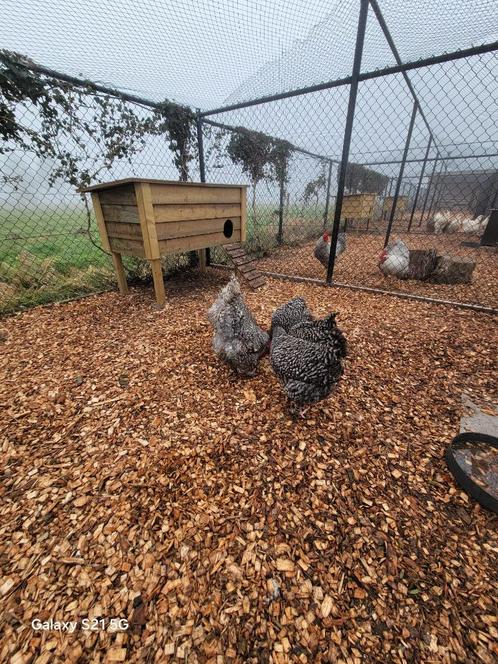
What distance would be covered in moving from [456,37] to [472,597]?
6.05 m

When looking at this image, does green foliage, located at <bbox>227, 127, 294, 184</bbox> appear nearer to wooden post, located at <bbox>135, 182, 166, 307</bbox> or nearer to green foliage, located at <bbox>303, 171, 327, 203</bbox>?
green foliage, located at <bbox>303, 171, 327, 203</bbox>

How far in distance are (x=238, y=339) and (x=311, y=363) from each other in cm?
68

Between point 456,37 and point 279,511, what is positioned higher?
point 456,37

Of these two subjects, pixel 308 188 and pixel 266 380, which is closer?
pixel 266 380

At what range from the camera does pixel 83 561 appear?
1.22 m

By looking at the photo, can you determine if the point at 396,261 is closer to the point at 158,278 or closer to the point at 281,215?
the point at 281,215

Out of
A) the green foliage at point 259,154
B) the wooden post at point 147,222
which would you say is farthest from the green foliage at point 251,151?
the wooden post at point 147,222

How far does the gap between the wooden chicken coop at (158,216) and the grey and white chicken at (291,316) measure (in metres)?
1.69

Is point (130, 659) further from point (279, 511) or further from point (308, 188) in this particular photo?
point (308, 188)

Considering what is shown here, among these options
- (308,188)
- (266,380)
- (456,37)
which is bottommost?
(266,380)

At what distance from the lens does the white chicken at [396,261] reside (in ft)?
15.9

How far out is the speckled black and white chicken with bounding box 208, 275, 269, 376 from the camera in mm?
2227

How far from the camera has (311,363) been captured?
5.80ft

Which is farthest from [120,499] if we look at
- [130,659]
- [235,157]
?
[235,157]
